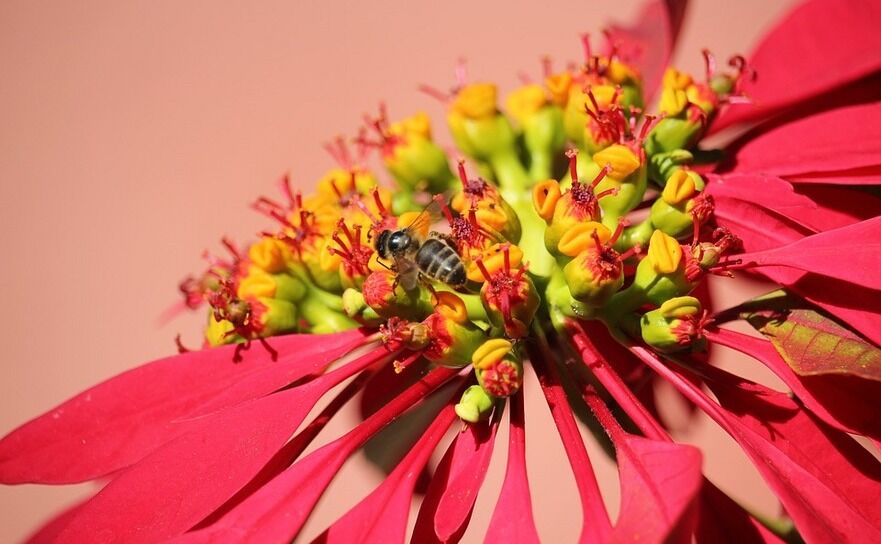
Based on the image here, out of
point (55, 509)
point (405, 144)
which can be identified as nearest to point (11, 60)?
point (55, 509)

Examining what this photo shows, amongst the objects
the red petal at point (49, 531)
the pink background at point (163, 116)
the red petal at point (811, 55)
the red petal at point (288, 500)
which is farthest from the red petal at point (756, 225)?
the pink background at point (163, 116)

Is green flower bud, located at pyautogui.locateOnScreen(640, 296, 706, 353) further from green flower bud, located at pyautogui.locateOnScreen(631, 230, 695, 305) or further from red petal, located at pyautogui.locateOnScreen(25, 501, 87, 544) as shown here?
red petal, located at pyautogui.locateOnScreen(25, 501, 87, 544)

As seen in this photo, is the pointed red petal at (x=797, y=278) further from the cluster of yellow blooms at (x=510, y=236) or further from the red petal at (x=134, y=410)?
the red petal at (x=134, y=410)

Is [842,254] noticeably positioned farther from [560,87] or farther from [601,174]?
[560,87]

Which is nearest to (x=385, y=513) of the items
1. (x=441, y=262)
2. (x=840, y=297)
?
(x=441, y=262)

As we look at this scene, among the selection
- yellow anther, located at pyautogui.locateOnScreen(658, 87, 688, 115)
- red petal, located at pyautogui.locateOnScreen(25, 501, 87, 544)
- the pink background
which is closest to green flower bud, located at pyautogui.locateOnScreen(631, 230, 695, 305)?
yellow anther, located at pyautogui.locateOnScreen(658, 87, 688, 115)

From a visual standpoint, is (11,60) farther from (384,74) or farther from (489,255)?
(489,255)
